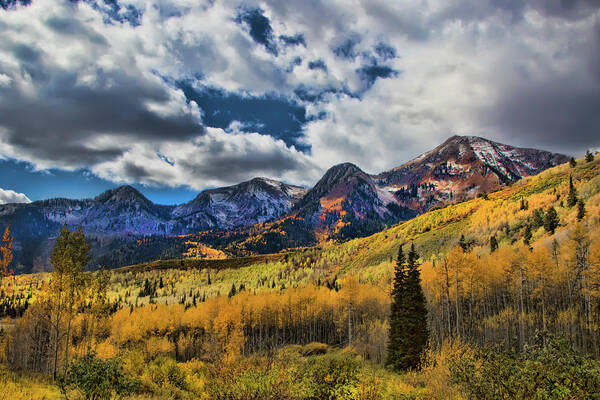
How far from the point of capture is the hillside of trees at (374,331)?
635 inches

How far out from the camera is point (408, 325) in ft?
154

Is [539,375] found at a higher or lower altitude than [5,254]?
lower

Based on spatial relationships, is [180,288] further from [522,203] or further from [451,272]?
[522,203]

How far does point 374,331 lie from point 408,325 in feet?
95.2

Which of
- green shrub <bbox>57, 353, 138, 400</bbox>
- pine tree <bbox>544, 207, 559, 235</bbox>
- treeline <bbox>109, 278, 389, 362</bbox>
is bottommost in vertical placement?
treeline <bbox>109, 278, 389, 362</bbox>

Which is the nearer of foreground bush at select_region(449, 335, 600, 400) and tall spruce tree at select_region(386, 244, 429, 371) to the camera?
foreground bush at select_region(449, 335, 600, 400)

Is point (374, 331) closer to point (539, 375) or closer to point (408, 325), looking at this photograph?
point (408, 325)

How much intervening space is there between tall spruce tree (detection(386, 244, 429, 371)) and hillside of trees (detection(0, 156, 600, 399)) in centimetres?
22

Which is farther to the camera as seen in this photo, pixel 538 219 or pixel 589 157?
pixel 589 157

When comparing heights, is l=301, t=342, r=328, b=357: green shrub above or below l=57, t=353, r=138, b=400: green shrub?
below

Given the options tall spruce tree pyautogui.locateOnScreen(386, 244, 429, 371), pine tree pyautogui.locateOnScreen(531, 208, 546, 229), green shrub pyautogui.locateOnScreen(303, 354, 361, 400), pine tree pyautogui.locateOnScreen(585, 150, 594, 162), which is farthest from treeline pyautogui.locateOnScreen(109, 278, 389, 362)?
pine tree pyautogui.locateOnScreen(585, 150, 594, 162)

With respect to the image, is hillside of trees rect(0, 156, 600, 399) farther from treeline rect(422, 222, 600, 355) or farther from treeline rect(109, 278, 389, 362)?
treeline rect(109, 278, 389, 362)

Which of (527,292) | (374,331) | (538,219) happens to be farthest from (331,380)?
(538,219)

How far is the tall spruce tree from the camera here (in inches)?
1838
